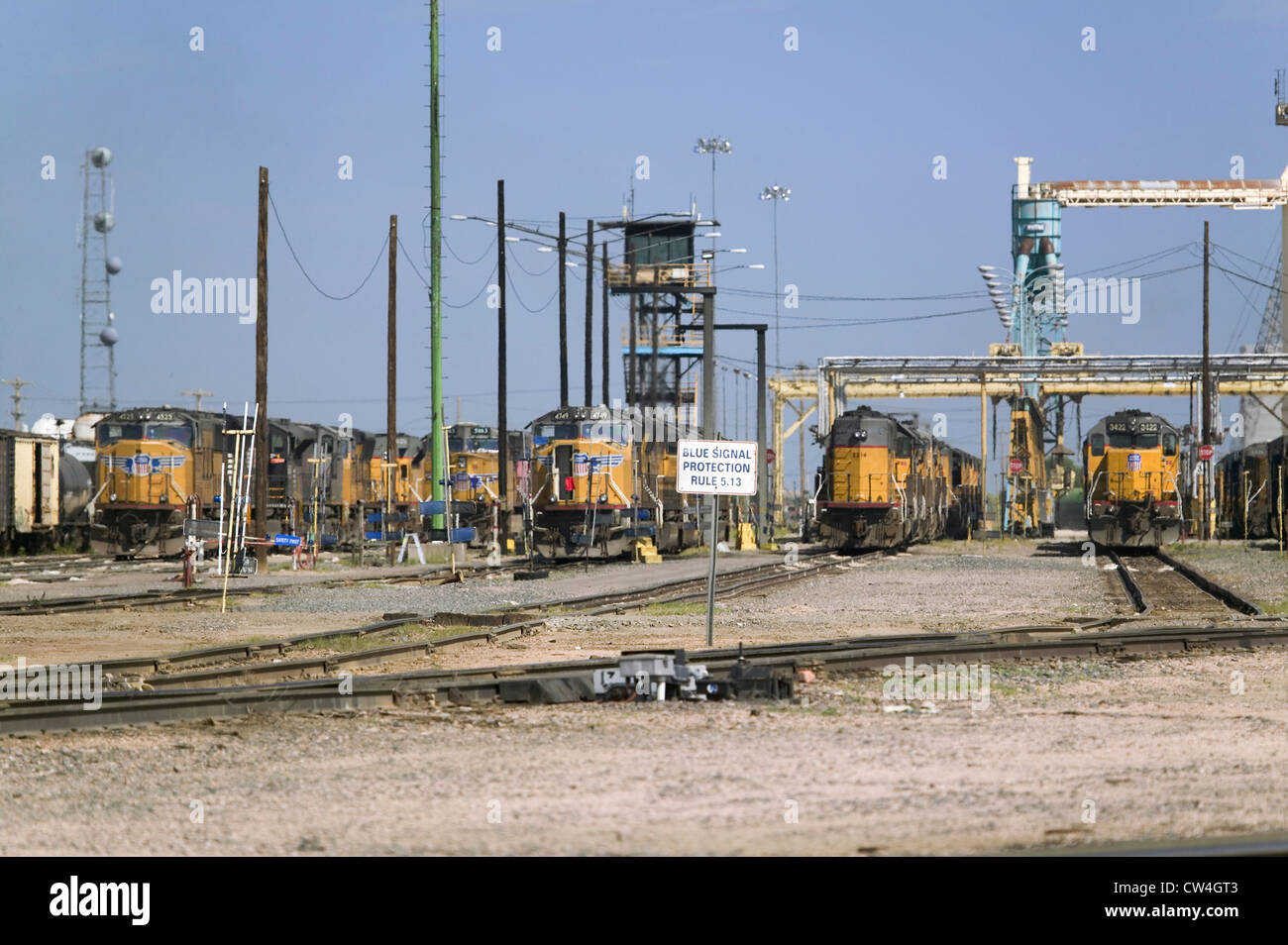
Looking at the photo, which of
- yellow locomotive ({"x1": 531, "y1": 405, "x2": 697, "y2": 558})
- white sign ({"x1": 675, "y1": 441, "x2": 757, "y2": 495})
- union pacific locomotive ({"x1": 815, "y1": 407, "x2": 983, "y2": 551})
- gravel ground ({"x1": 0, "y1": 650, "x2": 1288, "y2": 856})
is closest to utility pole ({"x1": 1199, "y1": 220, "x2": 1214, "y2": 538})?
union pacific locomotive ({"x1": 815, "y1": 407, "x2": 983, "y2": 551})

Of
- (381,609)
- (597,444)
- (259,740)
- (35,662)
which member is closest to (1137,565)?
(597,444)

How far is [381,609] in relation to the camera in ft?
74.6

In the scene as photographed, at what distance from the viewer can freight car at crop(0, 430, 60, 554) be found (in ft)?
140

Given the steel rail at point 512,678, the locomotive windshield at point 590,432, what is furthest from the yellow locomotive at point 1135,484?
the steel rail at point 512,678

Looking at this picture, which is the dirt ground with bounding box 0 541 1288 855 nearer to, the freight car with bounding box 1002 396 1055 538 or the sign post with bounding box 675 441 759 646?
the sign post with bounding box 675 441 759 646

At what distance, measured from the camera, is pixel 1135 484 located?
4197 centimetres

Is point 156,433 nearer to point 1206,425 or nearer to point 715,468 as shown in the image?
point 715,468

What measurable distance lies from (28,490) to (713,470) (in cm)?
3277

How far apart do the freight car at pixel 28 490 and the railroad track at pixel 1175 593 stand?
2856cm

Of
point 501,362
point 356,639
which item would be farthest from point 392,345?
point 356,639

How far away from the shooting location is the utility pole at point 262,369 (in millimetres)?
33781

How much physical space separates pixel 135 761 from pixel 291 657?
6.28 m

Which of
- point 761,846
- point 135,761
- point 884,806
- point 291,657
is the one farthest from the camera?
point 291,657

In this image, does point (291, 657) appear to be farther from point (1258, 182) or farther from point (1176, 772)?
point (1258, 182)
